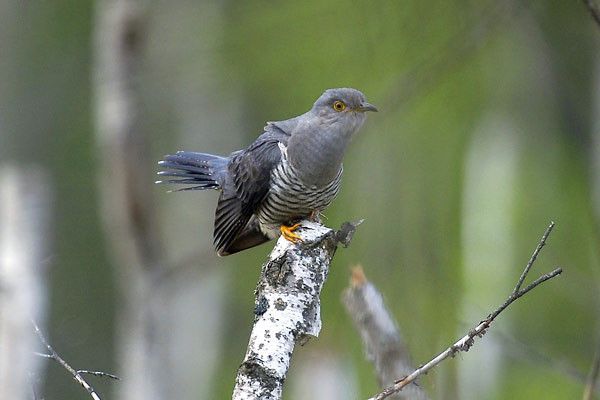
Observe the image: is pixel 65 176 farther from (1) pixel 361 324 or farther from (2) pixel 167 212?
(1) pixel 361 324

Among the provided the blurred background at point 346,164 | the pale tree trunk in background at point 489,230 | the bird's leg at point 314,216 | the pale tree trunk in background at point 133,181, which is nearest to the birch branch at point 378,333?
the bird's leg at point 314,216

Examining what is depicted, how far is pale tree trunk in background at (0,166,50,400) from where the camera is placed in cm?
435

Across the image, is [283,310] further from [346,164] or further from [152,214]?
[346,164]

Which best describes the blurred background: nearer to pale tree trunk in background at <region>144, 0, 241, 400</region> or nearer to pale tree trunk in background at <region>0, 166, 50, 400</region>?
pale tree trunk in background at <region>144, 0, 241, 400</region>

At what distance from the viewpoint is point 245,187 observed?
15.4ft

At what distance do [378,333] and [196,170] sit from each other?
2.03 m

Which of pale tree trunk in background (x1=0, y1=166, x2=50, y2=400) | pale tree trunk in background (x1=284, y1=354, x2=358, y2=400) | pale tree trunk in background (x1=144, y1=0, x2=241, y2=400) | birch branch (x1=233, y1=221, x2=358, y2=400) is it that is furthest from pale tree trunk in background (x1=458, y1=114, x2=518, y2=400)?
birch branch (x1=233, y1=221, x2=358, y2=400)

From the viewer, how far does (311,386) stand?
574cm

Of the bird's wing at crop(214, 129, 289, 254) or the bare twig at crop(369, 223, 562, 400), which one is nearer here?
the bare twig at crop(369, 223, 562, 400)

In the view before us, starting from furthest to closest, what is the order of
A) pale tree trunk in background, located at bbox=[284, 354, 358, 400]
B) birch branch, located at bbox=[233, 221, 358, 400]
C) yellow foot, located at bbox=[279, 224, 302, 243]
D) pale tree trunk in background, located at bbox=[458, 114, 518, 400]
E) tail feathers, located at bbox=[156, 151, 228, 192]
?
pale tree trunk in background, located at bbox=[458, 114, 518, 400] < pale tree trunk in background, located at bbox=[284, 354, 358, 400] < tail feathers, located at bbox=[156, 151, 228, 192] < yellow foot, located at bbox=[279, 224, 302, 243] < birch branch, located at bbox=[233, 221, 358, 400]

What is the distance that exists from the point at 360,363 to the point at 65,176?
4024 mm

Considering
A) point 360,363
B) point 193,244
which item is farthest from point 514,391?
point 193,244

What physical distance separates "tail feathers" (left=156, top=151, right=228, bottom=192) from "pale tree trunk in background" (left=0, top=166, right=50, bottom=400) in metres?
0.68

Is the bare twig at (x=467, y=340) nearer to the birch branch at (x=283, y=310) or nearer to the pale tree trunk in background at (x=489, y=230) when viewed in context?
the birch branch at (x=283, y=310)
